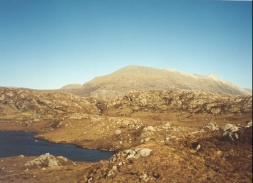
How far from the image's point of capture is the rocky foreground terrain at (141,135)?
1489 cm

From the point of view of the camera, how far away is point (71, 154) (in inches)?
2217

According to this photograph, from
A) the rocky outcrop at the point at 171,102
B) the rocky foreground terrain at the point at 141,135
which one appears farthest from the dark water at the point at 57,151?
the rocky outcrop at the point at 171,102

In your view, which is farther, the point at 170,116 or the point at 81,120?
the point at 170,116

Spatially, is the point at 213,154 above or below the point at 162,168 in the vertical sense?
above

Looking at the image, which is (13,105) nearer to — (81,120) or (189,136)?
(81,120)

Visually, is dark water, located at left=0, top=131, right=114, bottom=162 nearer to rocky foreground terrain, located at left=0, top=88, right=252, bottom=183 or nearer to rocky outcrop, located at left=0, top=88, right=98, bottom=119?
rocky foreground terrain, located at left=0, top=88, right=252, bottom=183

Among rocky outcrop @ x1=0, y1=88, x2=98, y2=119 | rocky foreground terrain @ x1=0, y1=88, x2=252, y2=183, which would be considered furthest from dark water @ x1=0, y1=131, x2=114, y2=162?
rocky outcrop @ x1=0, y1=88, x2=98, y2=119

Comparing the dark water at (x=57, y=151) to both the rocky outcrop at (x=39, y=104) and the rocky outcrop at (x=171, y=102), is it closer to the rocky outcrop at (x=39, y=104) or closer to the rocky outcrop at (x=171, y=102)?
the rocky outcrop at (x=39, y=104)

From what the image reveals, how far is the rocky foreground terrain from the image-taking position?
1489 cm

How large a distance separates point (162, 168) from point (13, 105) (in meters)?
137

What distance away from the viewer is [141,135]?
59.4m

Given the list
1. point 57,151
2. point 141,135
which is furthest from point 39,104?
point 141,135

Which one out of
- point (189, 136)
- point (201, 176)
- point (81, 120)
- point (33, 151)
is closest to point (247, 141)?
point (201, 176)

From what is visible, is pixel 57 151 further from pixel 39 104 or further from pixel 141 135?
pixel 39 104
